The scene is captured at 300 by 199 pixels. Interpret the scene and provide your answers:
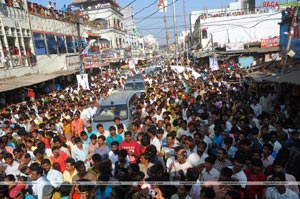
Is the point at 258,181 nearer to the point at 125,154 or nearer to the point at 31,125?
the point at 125,154

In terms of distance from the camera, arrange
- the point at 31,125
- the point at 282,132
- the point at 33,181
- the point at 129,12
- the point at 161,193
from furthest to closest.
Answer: the point at 129,12, the point at 31,125, the point at 282,132, the point at 33,181, the point at 161,193

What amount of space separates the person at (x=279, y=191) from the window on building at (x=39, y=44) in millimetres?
20753

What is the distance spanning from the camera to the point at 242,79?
1576 centimetres

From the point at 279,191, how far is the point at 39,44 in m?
21.4

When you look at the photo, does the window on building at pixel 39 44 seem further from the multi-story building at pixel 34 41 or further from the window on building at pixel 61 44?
the window on building at pixel 61 44

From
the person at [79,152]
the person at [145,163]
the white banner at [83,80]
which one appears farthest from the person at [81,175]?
the white banner at [83,80]

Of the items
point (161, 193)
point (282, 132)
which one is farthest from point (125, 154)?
point (282, 132)

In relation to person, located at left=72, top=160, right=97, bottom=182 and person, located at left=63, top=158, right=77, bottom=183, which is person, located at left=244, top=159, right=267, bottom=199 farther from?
person, located at left=63, top=158, right=77, bottom=183

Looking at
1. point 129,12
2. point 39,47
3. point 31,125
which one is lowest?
point 31,125

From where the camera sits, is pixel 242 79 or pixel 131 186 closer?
pixel 131 186

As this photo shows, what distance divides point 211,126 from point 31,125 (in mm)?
5728

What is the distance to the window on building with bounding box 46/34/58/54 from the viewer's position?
2325 cm

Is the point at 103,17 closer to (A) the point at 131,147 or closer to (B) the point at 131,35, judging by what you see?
(B) the point at 131,35

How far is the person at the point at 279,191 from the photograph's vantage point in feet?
12.1
